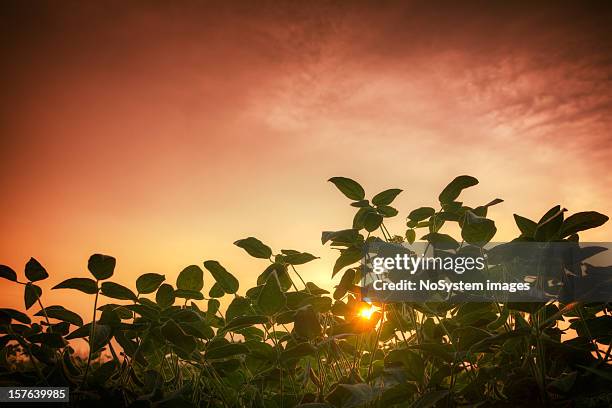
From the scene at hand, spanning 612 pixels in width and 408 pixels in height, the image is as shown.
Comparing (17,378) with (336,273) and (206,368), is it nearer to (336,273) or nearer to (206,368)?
(206,368)

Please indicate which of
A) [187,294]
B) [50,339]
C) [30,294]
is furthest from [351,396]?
[30,294]

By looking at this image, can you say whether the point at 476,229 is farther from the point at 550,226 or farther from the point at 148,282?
the point at 148,282

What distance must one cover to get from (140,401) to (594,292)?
1.33m

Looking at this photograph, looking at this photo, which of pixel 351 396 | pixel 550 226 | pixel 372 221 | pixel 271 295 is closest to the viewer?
pixel 351 396

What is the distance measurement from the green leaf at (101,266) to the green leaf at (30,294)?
25 centimetres

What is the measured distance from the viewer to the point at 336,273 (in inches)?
57.2

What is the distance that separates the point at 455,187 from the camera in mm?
1419

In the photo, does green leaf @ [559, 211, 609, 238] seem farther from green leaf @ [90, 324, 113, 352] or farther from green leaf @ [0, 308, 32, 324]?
green leaf @ [0, 308, 32, 324]

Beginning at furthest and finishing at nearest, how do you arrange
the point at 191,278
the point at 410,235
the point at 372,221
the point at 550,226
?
the point at 410,235 < the point at 191,278 < the point at 372,221 < the point at 550,226

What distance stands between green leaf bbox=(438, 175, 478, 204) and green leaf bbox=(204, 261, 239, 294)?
794 millimetres

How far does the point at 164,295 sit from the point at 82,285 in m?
0.26

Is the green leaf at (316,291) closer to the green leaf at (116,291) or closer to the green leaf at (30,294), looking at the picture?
the green leaf at (116,291)

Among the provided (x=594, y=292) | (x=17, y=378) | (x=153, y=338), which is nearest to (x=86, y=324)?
(x=153, y=338)

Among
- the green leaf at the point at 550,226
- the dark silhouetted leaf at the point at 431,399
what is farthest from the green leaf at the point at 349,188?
the dark silhouetted leaf at the point at 431,399
